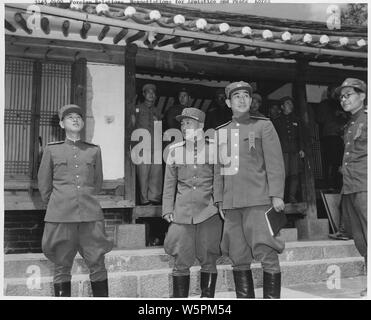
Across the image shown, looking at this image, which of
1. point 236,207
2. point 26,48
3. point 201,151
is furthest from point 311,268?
point 26,48

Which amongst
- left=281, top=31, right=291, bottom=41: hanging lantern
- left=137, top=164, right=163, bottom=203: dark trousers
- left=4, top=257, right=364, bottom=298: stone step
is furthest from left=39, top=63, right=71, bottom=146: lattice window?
left=281, top=31, right=291, bottom=41: hanging lantern

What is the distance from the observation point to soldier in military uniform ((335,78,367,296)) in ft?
14.6

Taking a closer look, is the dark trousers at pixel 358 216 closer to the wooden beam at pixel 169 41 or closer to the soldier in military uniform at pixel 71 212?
the soldier in military uniform at pixel 71 212

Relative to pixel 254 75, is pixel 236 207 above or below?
below

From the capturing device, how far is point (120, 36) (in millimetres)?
5398

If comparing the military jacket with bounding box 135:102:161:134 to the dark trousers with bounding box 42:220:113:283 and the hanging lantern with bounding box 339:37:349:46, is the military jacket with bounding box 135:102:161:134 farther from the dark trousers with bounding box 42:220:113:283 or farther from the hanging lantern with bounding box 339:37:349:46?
the hanging lantern with bounding box 339:37:349:46

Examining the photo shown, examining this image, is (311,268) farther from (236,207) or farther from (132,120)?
(132,120)

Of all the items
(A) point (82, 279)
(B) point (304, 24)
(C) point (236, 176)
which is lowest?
(A) point (82, 279)

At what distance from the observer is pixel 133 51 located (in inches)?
231

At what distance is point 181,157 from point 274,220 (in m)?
1.14

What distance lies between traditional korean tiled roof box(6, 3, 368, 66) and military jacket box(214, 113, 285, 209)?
1622 mm

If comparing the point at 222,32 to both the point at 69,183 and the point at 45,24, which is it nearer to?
the point at 45,24

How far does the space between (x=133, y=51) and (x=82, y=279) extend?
10.4 ft

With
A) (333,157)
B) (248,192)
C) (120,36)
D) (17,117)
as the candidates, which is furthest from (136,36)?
(333,157)
